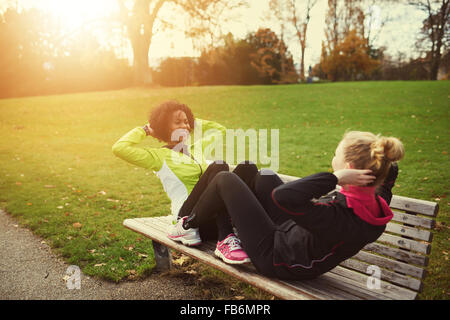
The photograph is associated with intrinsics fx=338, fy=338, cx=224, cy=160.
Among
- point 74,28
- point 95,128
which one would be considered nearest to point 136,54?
point 74,28

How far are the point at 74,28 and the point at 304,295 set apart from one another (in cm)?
2372

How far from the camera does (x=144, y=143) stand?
1088cm

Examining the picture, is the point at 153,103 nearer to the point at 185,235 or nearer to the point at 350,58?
the point at 185,235

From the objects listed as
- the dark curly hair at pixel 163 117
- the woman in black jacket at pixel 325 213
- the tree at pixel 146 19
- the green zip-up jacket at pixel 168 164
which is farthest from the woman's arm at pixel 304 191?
the tree at pixel 146 19

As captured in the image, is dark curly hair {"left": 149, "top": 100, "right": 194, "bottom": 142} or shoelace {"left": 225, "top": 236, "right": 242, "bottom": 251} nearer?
shoelace {"left": 225, "top": 236, "right": 242, "bottom": 251}

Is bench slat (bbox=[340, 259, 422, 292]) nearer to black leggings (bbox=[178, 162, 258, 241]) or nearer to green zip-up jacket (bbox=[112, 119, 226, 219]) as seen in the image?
black leggings (bbox=[178, 162, 258, 241])

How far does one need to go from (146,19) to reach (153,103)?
20.5 feet

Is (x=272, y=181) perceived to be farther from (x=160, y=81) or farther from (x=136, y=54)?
(x=160, y=81)

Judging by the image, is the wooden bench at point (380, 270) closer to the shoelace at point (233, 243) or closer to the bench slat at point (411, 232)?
the bench slat at point (411, 232)

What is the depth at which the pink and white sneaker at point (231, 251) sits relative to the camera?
243 cm

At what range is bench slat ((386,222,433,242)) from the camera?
7.54 feet

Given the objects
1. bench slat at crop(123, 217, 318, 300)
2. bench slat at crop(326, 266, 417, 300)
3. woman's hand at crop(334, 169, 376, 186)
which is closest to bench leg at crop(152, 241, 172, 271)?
bench slat at crop(123, 217, 318, 300)

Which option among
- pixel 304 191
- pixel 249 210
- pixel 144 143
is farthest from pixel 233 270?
pixel 144 143

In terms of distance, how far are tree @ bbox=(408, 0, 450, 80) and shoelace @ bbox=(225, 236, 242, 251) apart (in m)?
36.5
